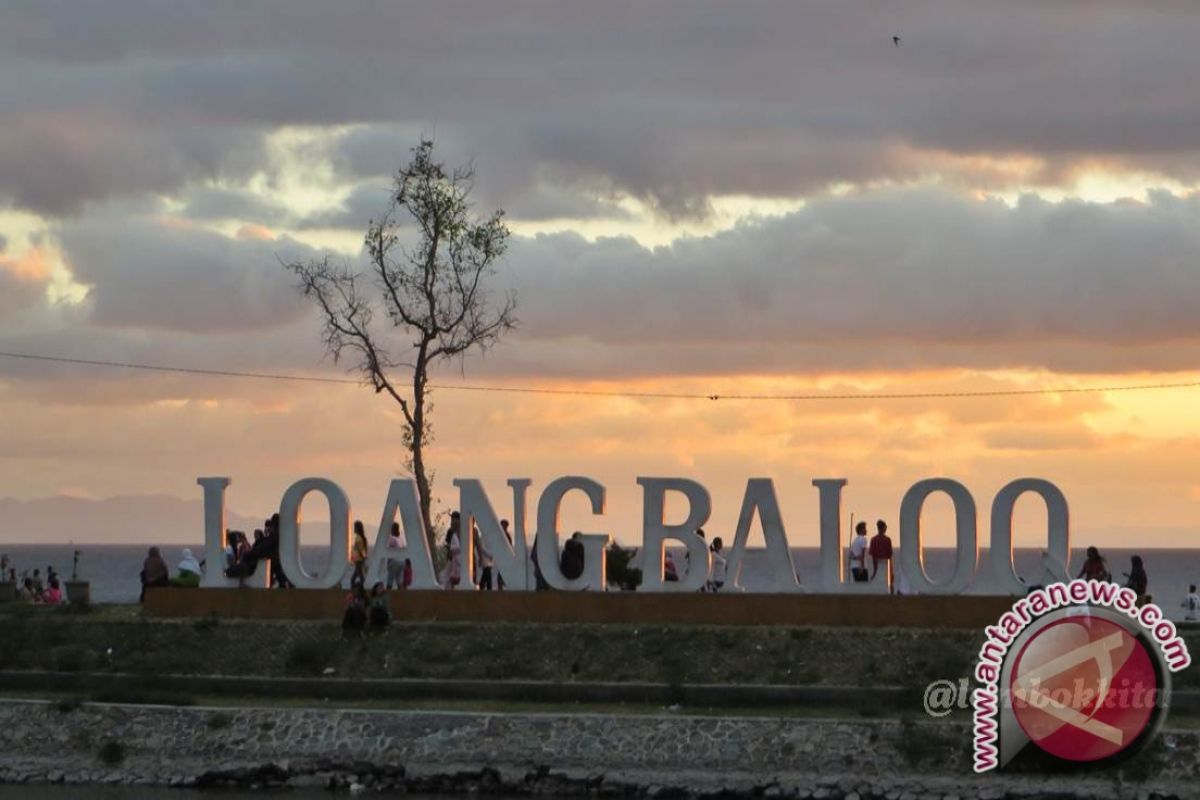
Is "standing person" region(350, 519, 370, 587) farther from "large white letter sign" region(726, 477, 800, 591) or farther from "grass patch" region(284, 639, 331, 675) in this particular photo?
"large white letter sign" region(726, 477, 800, 591)

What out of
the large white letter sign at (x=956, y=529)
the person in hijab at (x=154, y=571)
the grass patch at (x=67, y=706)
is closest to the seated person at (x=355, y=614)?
the grass patch at (x=67, y=706)

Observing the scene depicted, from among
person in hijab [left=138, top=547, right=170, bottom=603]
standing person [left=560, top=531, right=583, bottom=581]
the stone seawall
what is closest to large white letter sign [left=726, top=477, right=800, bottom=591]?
standing person [left=560, top=531, right=583, bottom=581]

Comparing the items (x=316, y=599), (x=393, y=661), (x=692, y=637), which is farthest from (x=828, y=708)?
(x=316, y=599)

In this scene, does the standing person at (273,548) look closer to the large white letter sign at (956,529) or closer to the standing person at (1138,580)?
the large white letter sign at (956,529)

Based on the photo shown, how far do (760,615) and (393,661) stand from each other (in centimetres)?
795

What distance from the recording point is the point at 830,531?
4669 centimetres

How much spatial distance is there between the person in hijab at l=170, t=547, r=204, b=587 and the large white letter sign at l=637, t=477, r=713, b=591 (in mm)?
11177

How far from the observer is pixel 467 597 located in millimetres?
48312

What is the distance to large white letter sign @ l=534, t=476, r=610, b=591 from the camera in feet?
155

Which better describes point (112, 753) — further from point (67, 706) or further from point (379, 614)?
point (379, 614)

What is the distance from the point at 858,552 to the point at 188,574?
16320mm

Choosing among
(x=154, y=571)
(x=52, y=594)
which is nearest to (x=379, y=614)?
(x=154, y=571)

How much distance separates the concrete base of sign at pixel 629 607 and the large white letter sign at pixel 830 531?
1.73ft

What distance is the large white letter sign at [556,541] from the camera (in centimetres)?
4728
